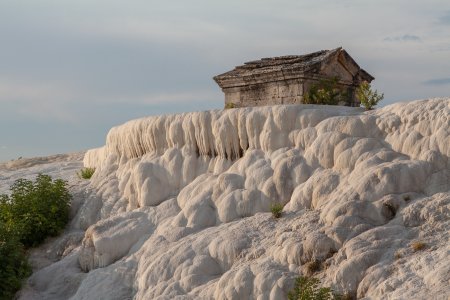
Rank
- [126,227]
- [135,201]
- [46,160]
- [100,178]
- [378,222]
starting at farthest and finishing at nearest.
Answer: [46,160], [100,178], [135,201], [126,227], [378,222]

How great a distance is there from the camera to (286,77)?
24.3 m

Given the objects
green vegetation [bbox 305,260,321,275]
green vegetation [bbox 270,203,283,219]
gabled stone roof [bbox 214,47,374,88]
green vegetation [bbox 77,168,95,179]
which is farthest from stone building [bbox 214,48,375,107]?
green vegetation [bbox 305,260,321,275]

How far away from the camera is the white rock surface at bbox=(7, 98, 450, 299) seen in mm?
12383

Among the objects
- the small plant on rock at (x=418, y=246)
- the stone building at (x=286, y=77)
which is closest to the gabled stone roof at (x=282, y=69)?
the stone building at (x=286, y=77)

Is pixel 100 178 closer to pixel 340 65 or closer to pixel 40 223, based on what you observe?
pixel 40 223

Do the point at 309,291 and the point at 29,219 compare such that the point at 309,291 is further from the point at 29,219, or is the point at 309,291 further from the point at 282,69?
the point at 282,69

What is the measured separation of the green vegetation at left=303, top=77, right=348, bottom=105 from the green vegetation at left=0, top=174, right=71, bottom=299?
8.74 meters

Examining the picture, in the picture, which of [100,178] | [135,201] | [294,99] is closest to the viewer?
[135,201]

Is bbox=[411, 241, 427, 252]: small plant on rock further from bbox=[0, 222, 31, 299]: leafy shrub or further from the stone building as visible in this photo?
the stone building

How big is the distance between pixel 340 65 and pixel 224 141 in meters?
9.95

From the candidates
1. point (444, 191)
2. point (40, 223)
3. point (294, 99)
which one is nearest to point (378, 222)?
point (444, 191)

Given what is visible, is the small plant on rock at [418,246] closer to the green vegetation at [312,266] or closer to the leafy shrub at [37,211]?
the green vegetation at [312,266]

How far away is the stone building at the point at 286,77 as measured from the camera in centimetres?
2414

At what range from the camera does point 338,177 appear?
1446cm
